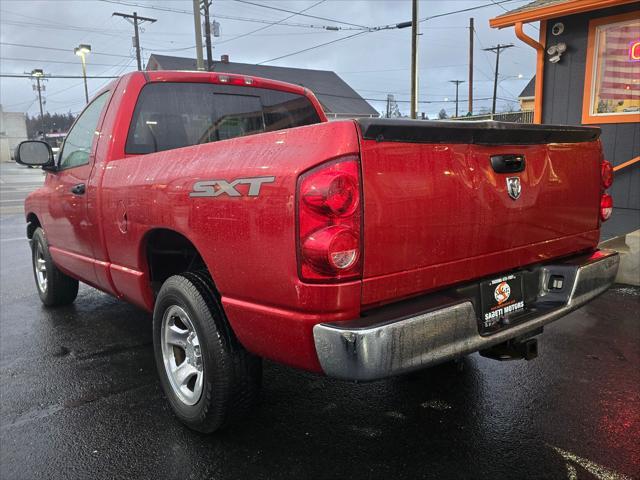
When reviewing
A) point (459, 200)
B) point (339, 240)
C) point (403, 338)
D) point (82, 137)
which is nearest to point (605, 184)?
point (459, 200)

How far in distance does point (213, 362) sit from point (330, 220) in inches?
39.9

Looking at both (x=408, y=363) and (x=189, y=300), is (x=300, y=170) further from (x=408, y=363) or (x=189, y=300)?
(x=189, y=300)

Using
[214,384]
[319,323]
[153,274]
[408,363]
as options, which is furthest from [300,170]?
[153,274]

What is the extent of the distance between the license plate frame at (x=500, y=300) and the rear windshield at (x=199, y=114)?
231 cm

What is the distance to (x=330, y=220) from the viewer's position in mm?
1965

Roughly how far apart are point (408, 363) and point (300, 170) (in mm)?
866

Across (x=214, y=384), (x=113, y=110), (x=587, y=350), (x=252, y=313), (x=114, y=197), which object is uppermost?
(x=113, y=110)

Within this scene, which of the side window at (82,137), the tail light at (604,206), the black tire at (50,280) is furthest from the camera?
the black tire at (50,280)

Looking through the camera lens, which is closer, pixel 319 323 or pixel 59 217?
pixel 319 323

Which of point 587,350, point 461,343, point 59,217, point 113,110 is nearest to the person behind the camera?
point 461,343

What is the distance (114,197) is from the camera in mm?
3307

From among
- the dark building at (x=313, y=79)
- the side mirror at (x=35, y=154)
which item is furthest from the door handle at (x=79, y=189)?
the dark building at (x=313, y=79)

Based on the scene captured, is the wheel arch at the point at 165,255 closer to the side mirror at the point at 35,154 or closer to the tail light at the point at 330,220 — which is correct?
A: the tail light at the point at 330,220

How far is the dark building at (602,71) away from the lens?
715cm
